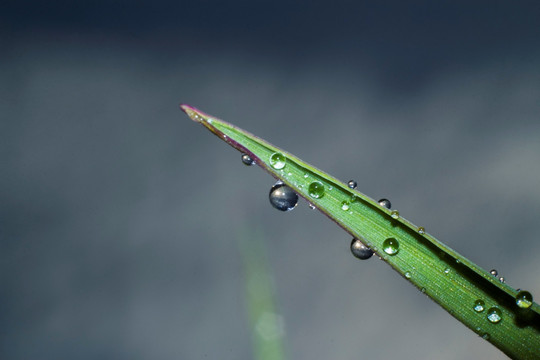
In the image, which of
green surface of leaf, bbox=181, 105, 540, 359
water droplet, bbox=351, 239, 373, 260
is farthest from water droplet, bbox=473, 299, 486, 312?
water droplet, bbox=351, 239, 373, 260

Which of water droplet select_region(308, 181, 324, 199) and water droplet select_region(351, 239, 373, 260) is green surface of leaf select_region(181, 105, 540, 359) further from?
water droplet select_region(351, 239, 373, 260)

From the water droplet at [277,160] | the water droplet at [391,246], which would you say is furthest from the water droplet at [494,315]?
the water droplet at [277,160]

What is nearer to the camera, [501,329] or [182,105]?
[501,329]

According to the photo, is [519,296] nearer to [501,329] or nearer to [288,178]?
[501,329]

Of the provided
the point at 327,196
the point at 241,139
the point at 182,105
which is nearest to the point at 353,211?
the point at 327,196

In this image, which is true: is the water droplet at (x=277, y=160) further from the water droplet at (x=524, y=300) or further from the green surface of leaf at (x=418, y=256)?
the water droplet at (x=524, y=300)

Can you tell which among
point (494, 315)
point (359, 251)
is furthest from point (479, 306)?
→ point (359, 251)
